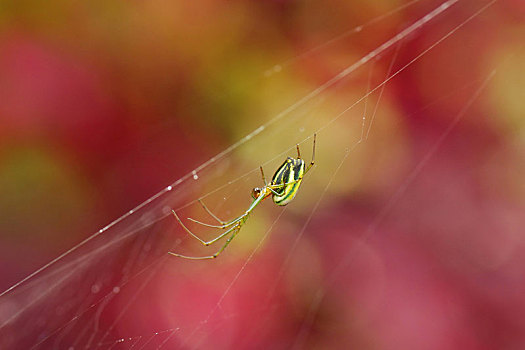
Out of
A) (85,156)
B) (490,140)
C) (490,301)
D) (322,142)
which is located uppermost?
(85,156)

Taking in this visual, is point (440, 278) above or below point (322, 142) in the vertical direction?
below

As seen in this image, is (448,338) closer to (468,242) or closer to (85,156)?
(468,242)

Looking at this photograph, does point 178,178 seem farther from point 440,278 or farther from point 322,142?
point 440,278

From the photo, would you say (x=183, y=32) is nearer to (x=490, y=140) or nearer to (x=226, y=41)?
(x=226, y=41)

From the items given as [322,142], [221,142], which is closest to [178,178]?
[221,142]

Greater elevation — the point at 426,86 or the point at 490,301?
the point at 426,86

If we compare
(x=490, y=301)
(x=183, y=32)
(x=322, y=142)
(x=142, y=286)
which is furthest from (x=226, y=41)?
(x=490, y=301)
